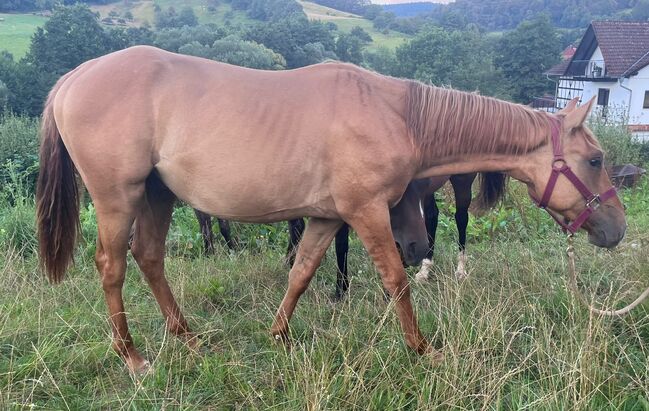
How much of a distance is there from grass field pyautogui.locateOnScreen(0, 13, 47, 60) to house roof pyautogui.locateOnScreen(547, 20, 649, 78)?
121 feet

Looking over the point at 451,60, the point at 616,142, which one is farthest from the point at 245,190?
the point at 451,60

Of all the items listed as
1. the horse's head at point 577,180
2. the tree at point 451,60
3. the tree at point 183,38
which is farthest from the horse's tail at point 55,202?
the tree at point 451,60

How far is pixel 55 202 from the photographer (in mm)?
2895

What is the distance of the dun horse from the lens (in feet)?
8.41

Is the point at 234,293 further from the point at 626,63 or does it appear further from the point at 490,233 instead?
the point at 626,63

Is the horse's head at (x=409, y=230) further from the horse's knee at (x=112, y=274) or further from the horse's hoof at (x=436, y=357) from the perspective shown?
the horse's knee at (x=112, y=274)

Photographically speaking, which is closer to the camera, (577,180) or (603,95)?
(577,180)

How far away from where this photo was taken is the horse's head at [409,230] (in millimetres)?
3037

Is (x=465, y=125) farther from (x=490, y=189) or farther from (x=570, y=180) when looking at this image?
(x=490, y=189)

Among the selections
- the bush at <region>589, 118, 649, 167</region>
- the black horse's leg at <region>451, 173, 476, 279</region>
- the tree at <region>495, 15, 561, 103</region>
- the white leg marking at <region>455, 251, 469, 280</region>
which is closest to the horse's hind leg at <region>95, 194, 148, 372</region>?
the white leg marking at <region>455, 251, 469, 280</region>

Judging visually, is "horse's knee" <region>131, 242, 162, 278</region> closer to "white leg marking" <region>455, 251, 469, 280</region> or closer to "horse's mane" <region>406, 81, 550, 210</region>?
"horse's mane" <region>406, 81, 550, 210</region>

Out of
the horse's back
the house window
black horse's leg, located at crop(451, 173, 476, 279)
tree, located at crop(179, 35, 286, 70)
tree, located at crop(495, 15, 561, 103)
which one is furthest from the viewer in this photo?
tree, located at crop(495, 15, 561, 103)

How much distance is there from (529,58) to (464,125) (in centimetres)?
4561

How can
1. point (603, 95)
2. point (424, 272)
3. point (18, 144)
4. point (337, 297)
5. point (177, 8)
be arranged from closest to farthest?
point (337, 297), point (424, 272), point (18, 144), point (603, 95), point (177, 8)
